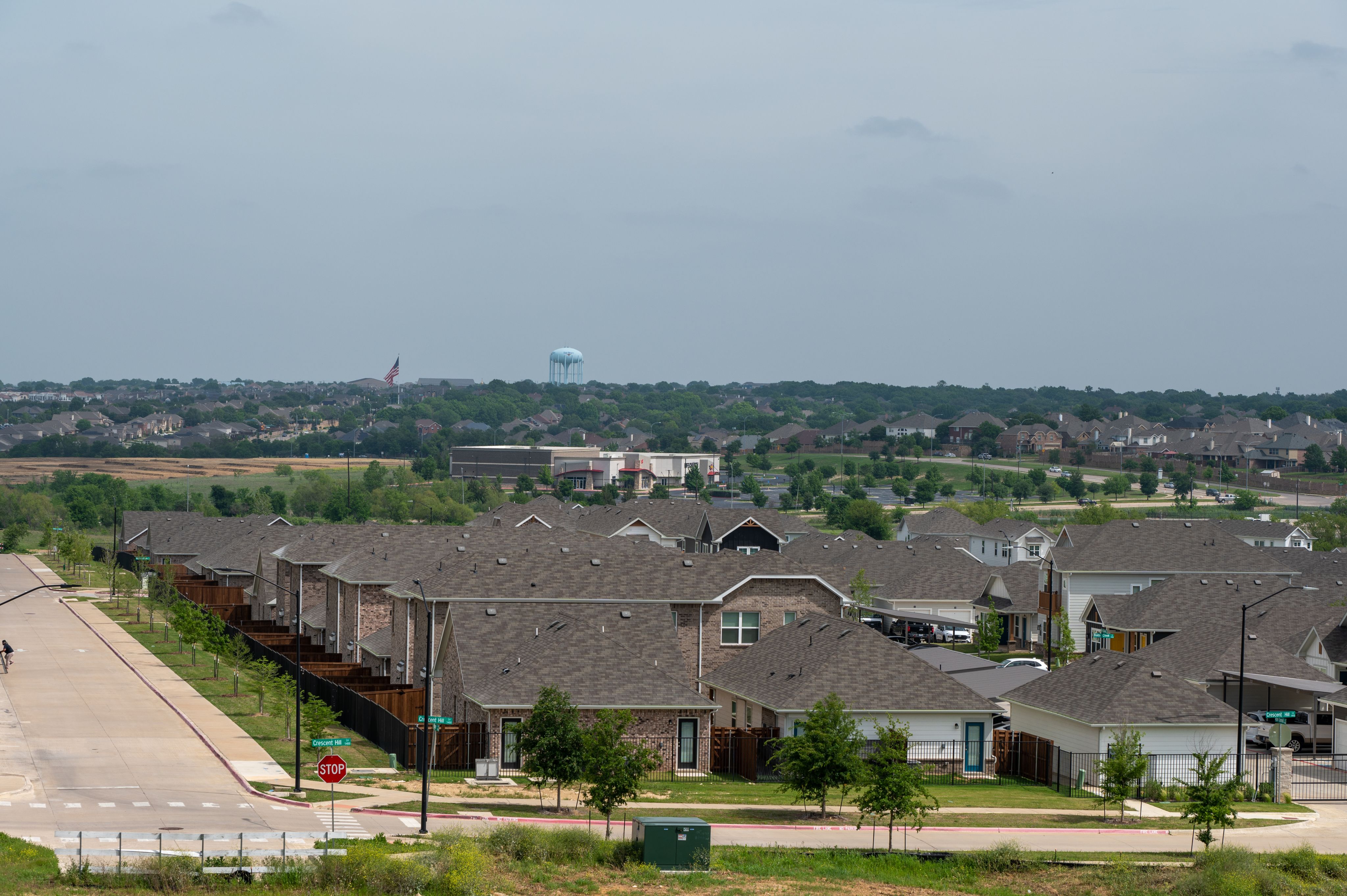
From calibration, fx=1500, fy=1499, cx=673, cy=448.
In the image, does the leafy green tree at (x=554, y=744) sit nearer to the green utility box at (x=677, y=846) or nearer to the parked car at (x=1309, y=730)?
the green utility box at (x=677, y=846)

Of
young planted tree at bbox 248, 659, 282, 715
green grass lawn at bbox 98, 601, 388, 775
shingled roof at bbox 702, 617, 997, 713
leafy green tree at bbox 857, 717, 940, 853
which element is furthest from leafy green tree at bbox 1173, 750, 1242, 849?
young planted tree at bbox 248, 659, 282, 715

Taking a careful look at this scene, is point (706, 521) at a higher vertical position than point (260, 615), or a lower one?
higher

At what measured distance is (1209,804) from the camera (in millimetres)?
38094

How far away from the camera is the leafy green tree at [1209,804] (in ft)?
125

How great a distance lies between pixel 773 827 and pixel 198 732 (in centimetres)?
2411

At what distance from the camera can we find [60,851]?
104ft

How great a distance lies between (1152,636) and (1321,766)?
2370cm

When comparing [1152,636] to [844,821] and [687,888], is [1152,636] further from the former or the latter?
[687,888]

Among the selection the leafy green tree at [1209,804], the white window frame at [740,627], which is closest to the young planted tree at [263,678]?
the white window frame at [740,627]

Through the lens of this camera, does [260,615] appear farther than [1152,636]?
Yes

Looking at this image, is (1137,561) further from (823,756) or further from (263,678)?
(823,756)

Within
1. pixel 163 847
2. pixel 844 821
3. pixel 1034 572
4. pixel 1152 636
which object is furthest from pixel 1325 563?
pixel 163 847

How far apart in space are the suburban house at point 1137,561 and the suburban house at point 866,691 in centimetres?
3933

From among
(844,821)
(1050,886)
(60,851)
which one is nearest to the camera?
(60,851)
